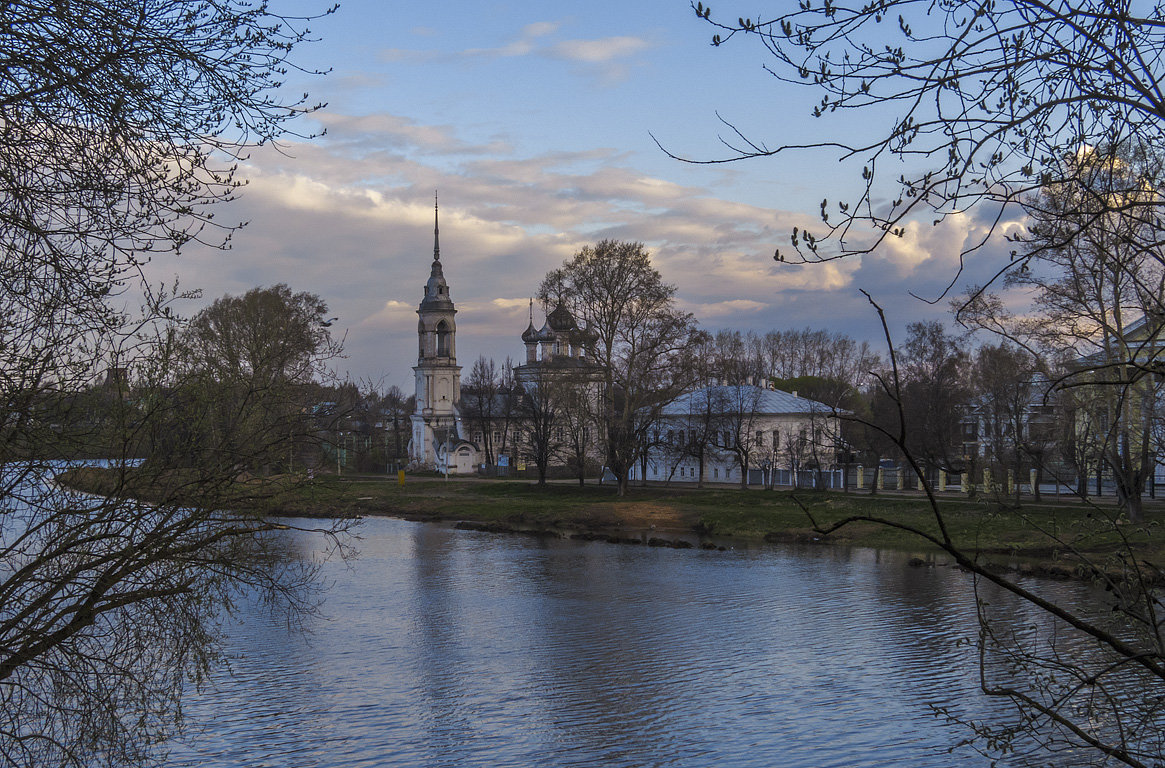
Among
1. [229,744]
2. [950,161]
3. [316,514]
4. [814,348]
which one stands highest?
[814,348]

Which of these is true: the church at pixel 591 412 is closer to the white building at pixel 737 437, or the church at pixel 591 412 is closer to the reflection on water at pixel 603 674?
the white building at pixel 737 437

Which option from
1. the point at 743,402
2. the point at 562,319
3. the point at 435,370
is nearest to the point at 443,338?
the point at 435,370

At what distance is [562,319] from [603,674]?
987 inches

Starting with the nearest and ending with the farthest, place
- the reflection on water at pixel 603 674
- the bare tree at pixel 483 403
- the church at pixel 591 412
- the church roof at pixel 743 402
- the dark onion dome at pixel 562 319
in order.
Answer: the reflection on water at pixel 603 674, the dark onion dome at pixel 562 319, the church at pixel 591 412, the church roof at pixel 743 402, the bare tree at pixel 483 403

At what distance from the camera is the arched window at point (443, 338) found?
2940 inches

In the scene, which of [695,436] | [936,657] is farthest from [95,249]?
[695,436]

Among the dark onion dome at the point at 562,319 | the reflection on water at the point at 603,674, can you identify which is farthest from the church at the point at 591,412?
the reflection on water at the point at 603,674

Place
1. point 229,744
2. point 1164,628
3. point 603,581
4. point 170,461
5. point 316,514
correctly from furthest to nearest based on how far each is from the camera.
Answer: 1. point 603,581
2. point 229,744
3. point 1164,628
4. point 316,514
5. point 170,461

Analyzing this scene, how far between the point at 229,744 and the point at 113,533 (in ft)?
19.2

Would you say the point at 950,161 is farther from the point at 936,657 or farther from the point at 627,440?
the point at 627,440

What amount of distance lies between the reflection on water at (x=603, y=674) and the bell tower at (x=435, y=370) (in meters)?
47.4

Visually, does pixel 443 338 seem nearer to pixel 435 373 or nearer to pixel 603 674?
pixel 435 373

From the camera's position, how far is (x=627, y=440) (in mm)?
39969

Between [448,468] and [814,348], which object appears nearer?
[448,468]
